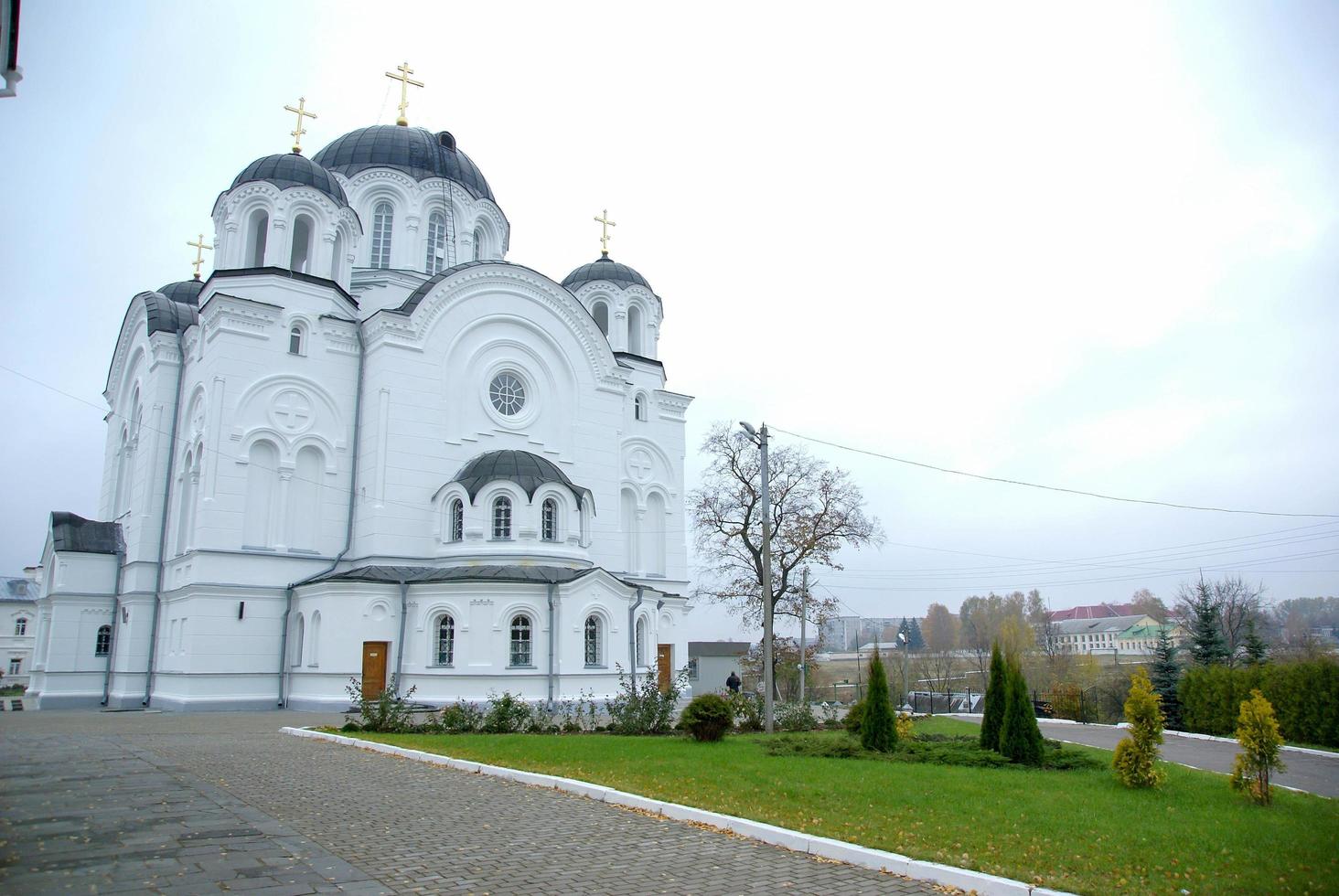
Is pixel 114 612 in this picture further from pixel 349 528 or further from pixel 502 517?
pixel 502 517

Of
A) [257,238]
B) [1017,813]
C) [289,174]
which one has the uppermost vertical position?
[289,174]

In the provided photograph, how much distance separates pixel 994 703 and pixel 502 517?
55.0 ft

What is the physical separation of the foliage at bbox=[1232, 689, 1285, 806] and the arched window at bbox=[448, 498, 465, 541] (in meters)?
21.4

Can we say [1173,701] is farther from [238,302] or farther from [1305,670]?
[238,302]

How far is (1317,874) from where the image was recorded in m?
7.16

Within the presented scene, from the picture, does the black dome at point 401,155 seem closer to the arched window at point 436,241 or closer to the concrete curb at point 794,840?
the arched window at point 436,241

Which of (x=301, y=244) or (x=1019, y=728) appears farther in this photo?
(x=301, y=244)

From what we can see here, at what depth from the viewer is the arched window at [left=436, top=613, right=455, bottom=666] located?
25734mm

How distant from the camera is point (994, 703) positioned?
1473 centimetres

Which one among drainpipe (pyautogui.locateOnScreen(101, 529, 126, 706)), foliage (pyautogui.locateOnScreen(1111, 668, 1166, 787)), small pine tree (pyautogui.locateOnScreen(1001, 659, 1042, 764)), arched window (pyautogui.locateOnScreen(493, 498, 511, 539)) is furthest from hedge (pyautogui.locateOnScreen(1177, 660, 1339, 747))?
drainpipe (pyautogui.locateOnScreen(101, 529, 126, 706))

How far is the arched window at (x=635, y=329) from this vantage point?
3753 cm

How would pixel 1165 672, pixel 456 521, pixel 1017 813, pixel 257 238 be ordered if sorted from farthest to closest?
pixel 257 238, pixel 1165 672, pixel 456 521, pixel 1017 813

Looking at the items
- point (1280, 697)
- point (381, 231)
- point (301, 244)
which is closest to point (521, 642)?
point (301, 244)

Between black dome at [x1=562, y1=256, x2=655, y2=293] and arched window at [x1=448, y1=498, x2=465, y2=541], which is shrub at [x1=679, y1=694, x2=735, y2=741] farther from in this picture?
black dome at [x1=562, y1=256, x2=655, y2=293]
